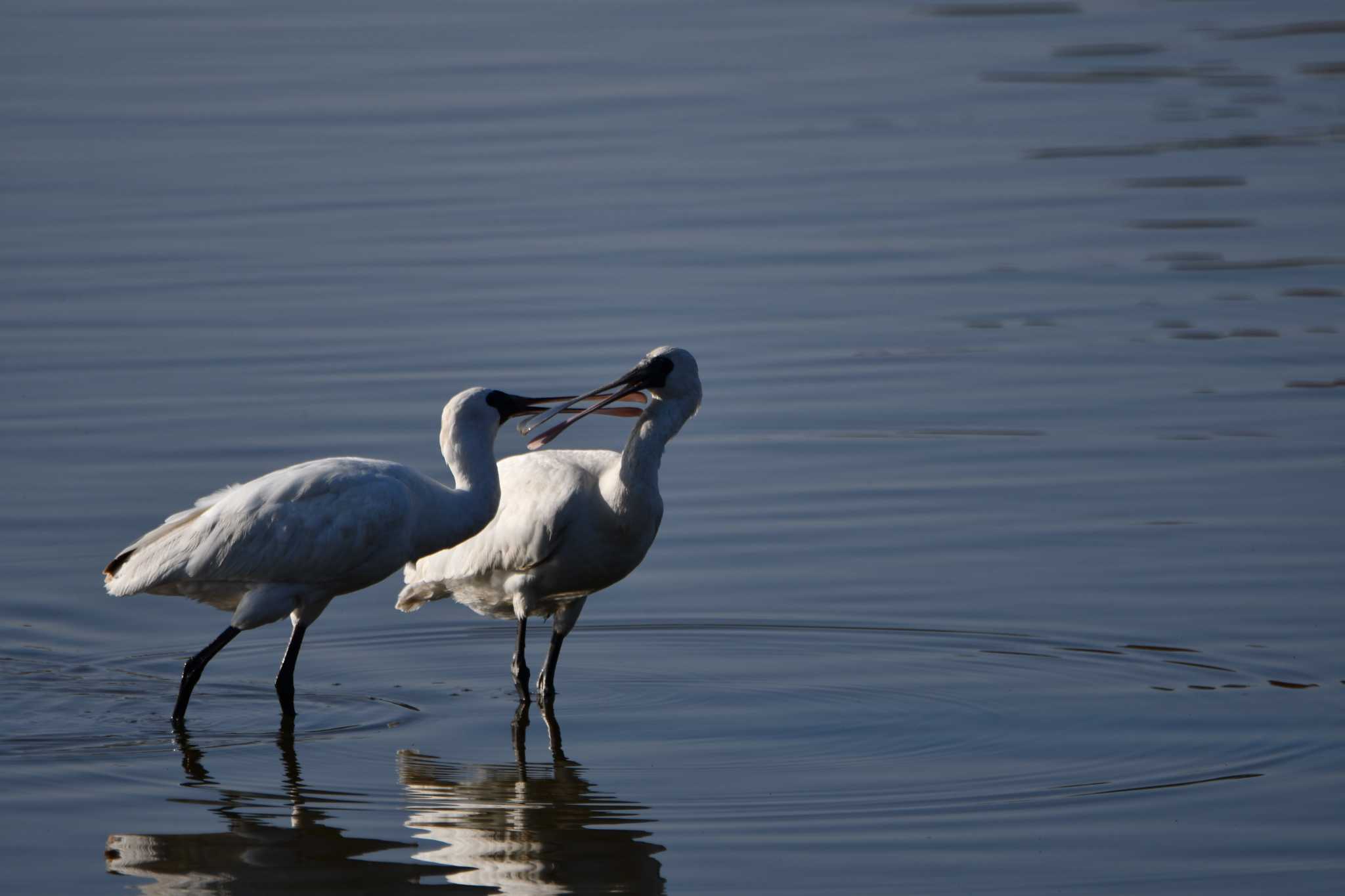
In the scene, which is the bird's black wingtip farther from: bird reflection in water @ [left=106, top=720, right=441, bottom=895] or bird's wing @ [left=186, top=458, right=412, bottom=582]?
bird reflection in water @ [left=106, top=720, right=441, bottom=895]

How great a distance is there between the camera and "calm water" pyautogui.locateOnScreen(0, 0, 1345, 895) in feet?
28.5

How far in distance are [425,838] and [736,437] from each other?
656cm

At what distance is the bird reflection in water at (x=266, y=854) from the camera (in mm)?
7984

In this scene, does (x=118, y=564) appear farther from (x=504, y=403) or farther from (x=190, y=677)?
(x=504, y=403)

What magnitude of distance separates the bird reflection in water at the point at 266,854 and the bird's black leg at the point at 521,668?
5.70ft

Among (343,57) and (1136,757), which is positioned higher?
(343,57)

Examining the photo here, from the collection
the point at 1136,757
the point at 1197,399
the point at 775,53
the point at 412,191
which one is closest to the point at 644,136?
the point at 412,191

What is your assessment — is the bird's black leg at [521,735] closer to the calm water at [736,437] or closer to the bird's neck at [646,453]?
the calm water at [736,437]

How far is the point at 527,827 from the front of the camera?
28.6ft

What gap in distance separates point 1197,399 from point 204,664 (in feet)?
24.8

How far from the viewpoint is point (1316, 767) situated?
908cm

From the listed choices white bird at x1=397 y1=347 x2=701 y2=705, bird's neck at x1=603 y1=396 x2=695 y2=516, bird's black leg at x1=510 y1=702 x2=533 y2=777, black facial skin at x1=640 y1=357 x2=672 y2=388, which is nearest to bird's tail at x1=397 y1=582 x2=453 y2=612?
white bird at x1=397 y1=347 x2=701 y2=705

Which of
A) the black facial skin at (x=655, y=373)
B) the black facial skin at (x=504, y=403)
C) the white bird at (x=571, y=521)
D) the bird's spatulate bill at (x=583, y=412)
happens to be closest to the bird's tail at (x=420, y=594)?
the white bird at (x=571, y=521)

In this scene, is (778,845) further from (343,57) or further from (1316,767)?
(343,57)
